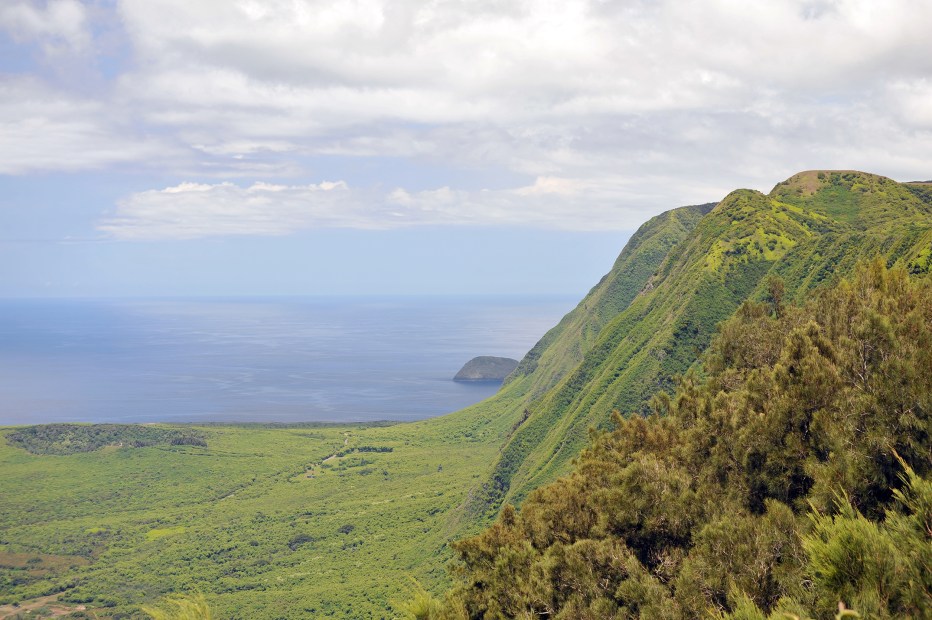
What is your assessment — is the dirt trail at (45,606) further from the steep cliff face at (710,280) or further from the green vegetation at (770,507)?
the green vegetation at (770,507)

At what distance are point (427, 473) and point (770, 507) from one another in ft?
367

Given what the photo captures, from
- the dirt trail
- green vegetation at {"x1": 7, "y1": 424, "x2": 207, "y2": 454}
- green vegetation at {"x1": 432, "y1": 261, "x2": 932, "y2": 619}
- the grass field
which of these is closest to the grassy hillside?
the grass field

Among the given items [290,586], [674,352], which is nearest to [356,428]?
[290,586]

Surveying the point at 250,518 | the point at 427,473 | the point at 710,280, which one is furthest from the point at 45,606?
the point at 710,280

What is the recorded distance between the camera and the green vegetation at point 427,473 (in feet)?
126

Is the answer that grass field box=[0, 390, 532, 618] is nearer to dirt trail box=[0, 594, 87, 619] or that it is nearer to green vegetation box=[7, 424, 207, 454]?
dirt trail box=[0, 594, 87, 619]

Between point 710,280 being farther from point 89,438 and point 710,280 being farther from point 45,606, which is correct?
point 89,438

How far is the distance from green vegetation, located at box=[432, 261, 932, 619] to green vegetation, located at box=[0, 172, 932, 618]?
0.98ft

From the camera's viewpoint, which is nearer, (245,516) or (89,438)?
(245,516)

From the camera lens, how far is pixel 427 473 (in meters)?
129

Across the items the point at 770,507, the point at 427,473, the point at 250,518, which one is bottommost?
the point at 250,518

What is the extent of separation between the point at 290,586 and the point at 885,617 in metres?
83.3

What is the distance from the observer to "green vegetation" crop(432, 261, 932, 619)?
13.5 m

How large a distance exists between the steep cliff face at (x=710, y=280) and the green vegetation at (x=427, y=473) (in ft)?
1.18
